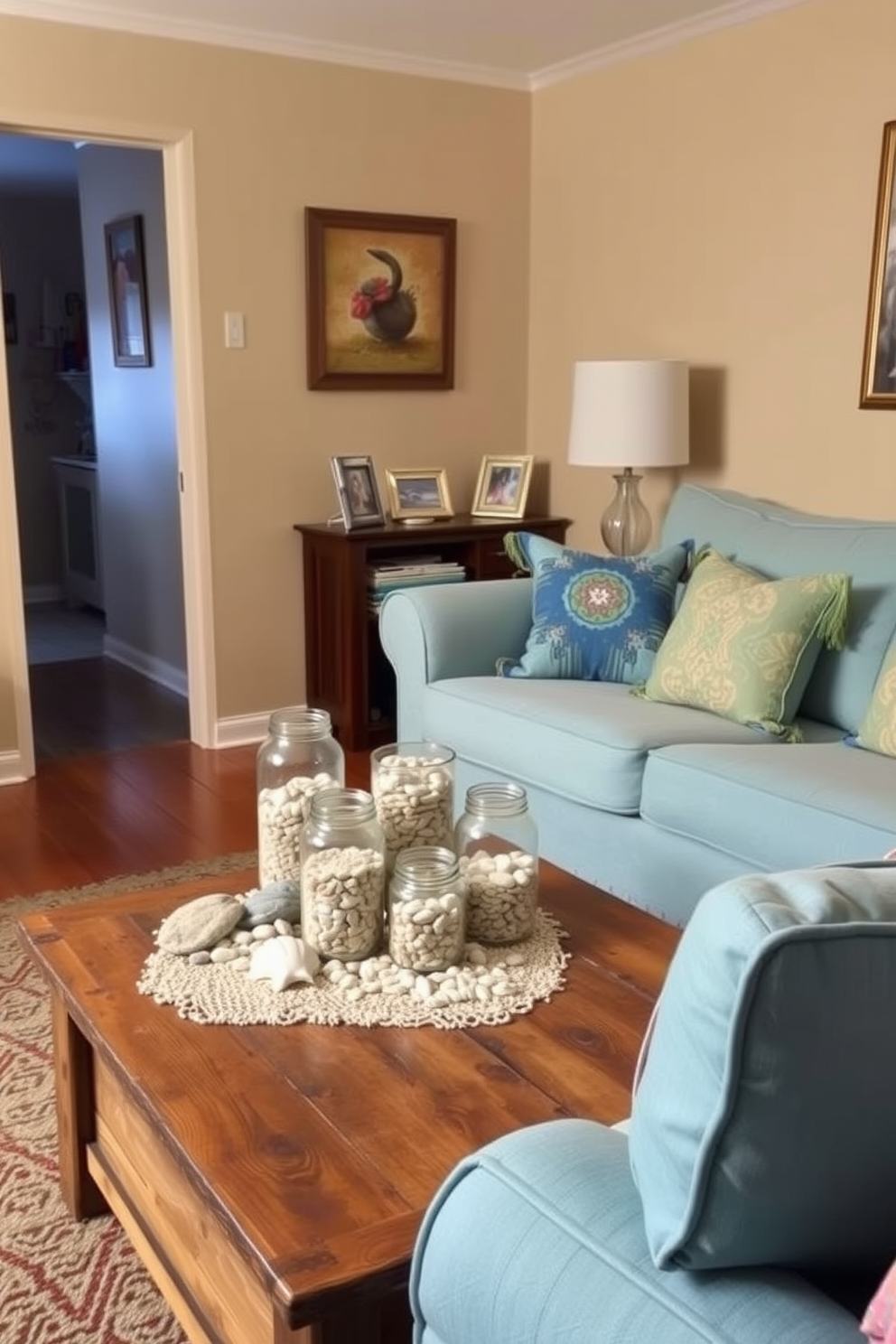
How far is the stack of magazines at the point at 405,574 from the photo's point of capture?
13.8 feet

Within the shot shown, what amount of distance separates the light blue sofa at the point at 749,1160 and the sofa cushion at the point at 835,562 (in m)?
2.10

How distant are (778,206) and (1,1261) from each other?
3296mm

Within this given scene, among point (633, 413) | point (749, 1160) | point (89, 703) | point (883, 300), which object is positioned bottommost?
point (89, 703)

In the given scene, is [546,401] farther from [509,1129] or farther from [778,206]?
[509,1129]

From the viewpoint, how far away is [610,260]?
14.3 feet

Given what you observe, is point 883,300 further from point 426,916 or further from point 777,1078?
point 777,1078

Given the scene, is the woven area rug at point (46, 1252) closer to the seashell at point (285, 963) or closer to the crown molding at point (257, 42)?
the seashell at point (285, 963)

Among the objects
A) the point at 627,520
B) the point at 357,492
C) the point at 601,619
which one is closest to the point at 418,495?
the point at 357,492

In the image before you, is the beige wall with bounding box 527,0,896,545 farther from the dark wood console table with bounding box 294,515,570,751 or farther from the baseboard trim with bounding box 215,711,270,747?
the baseboard trim with bounding box 215,711,270,747

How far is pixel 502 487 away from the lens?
4664 mm

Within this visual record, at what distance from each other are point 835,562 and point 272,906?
1.79m

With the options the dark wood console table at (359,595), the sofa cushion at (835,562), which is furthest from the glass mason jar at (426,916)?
the dark wood console table at (359,595)

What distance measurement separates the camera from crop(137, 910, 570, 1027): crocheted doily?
1591 millimetres

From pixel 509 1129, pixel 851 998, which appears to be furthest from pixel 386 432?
pixel 851 998
